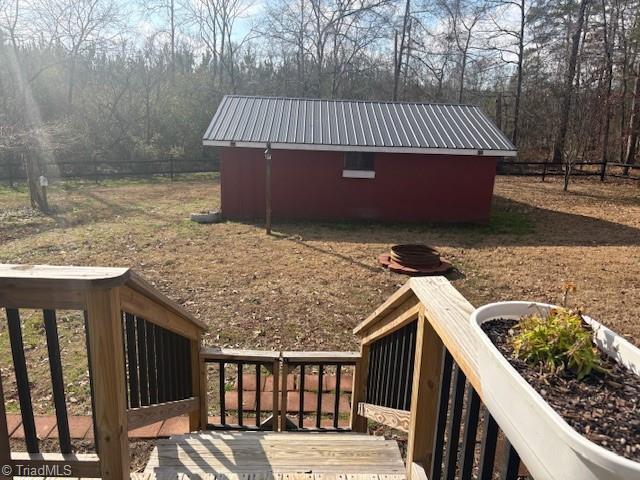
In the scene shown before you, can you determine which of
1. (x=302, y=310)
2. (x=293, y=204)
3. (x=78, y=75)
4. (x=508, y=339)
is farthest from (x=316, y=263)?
(x=78, y=75)

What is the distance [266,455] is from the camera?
9.20 ft

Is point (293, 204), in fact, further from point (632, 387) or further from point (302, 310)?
point (632, 387)

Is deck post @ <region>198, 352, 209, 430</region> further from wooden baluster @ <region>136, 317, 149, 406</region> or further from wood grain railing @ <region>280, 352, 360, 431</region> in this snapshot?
wooden baluster @ <region>136, 317, 149, 406</region>

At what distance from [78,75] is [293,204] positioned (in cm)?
1902

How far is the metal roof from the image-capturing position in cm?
1205

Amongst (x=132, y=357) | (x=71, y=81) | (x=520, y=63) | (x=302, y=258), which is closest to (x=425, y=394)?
(x=132, y=357)

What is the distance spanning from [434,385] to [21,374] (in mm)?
1664

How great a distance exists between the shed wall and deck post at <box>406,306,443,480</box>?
10803mm

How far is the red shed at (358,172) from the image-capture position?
12211 mm

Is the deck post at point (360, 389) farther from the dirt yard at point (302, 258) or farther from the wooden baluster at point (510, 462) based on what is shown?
the wooden baluster at point (510, 462)

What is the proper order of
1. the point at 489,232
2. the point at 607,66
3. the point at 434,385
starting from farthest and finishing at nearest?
1. the point at 607,66
2. the point at 489,232
3. the point at 434,385

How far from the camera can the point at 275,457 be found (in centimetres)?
276

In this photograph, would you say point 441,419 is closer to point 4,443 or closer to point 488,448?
point 488,448

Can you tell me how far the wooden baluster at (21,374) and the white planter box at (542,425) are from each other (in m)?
1.62
